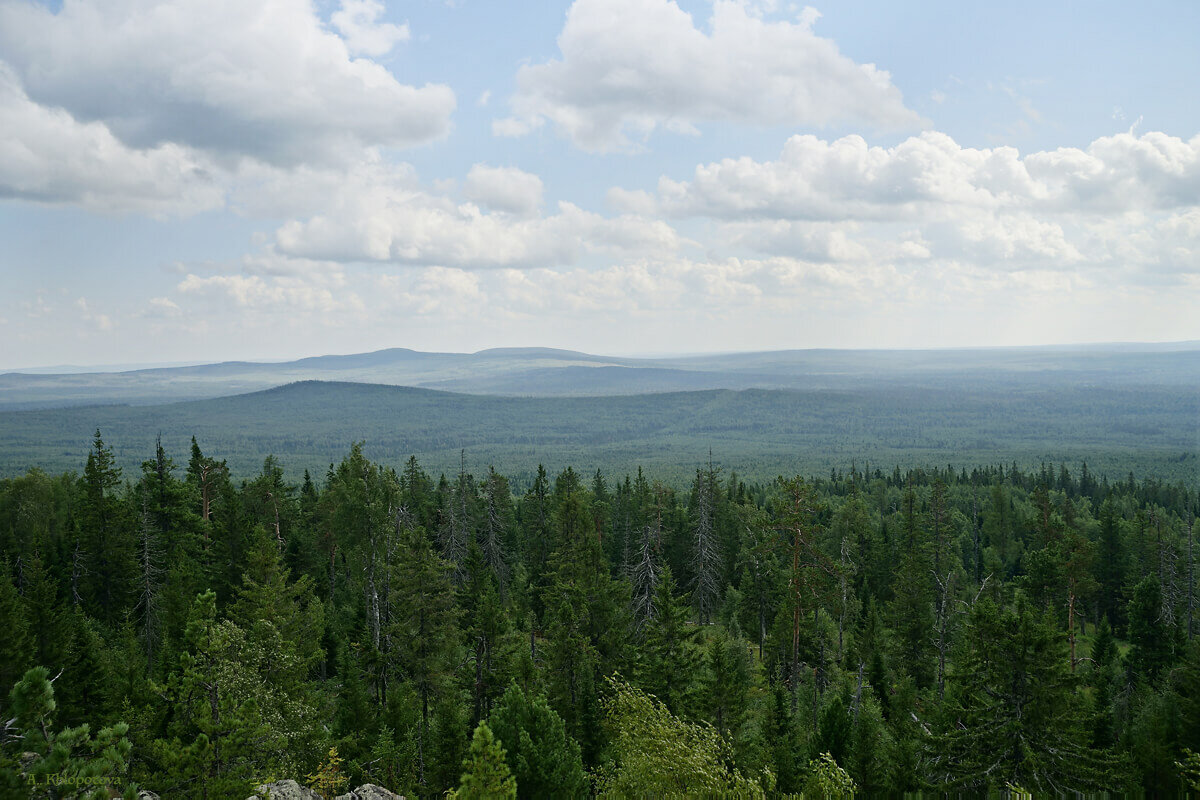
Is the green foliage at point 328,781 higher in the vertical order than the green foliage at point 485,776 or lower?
lower

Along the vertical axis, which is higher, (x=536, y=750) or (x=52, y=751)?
(x=52, y=751)

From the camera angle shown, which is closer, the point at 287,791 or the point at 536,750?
the point at 287,791

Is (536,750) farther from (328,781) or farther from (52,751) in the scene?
(52,751)

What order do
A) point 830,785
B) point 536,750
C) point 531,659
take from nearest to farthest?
point 830,785
point 536,750
point 531,659

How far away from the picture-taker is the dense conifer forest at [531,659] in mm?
18875

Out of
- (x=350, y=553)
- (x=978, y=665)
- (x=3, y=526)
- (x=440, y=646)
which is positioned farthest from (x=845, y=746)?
(x=3, y=526)

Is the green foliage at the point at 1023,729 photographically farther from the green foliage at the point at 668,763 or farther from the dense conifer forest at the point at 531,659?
the green foliage at the point at 668,763

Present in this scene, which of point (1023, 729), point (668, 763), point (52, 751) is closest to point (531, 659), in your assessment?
point (668, 763)

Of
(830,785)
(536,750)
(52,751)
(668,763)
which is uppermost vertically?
(52,751)

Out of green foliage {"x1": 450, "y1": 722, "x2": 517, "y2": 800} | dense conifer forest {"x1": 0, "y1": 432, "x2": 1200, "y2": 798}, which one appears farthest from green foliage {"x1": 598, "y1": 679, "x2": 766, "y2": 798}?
green foliage {"x1": 450, "y1": 722, "x2": 517, "y2": 800}

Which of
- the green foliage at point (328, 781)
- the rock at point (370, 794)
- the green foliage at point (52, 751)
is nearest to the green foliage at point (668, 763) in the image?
the rock at point (370, 794)

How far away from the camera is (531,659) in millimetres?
34844

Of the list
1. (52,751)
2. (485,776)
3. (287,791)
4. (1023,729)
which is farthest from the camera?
(1023,729)

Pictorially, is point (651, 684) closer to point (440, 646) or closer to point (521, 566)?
point (440, 646)
